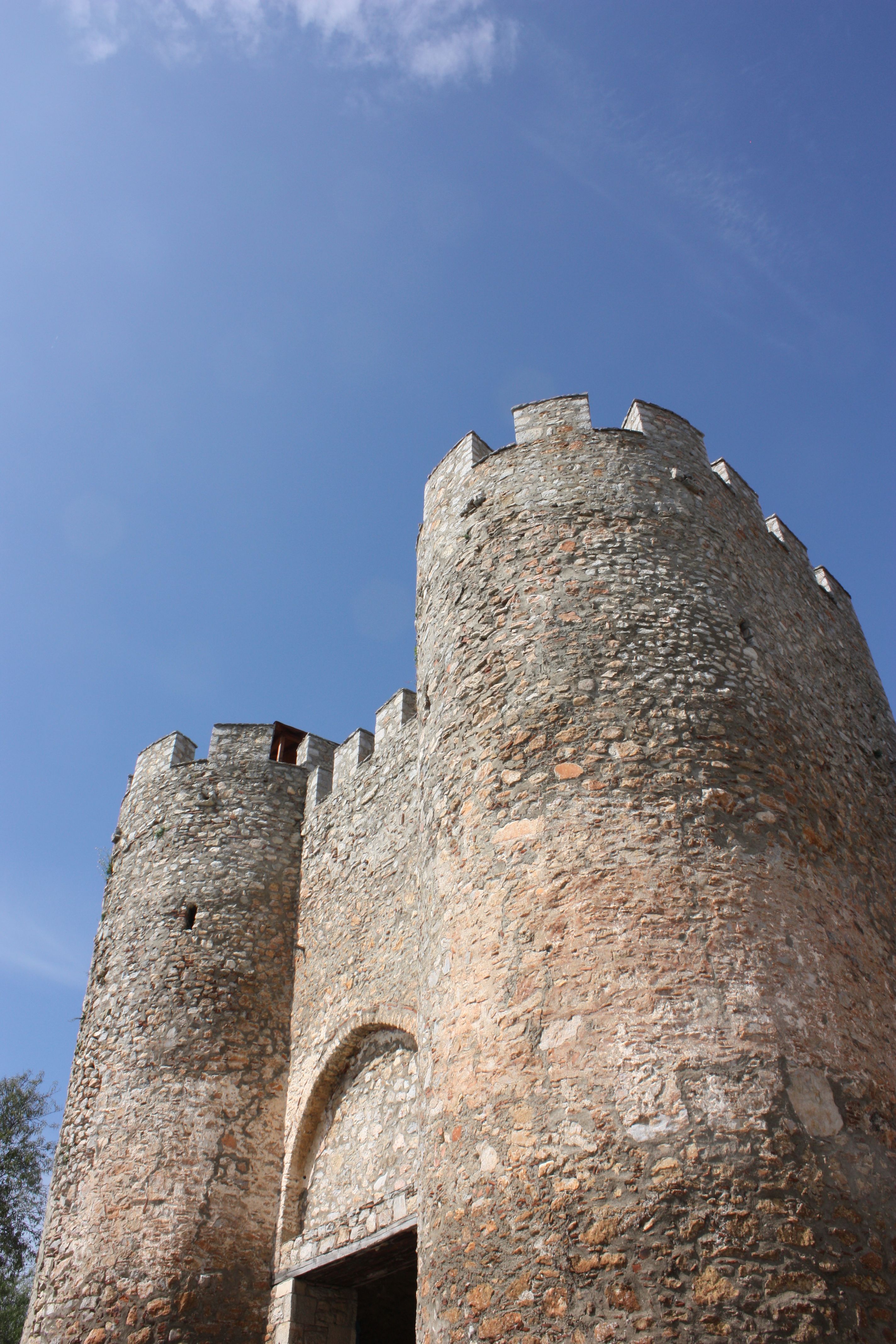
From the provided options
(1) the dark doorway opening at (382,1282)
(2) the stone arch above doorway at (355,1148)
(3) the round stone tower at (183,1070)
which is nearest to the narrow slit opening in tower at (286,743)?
(3) the round stone tower at (183,1070)

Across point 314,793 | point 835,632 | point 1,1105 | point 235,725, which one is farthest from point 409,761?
point 1,1105

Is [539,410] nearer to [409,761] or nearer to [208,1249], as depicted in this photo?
[409,761]

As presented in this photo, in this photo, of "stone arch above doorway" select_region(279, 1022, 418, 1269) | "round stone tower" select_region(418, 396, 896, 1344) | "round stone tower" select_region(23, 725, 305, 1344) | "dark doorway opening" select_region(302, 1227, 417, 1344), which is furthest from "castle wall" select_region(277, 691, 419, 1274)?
"round stone tower" select_region(418, 396, 896, 1344)

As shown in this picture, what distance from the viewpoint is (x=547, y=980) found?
5.16 m

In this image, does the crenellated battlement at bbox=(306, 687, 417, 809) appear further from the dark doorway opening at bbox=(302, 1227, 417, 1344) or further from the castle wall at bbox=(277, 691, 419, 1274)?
the dark doorway opening at bbox=(302, 1227, 417, 1344)

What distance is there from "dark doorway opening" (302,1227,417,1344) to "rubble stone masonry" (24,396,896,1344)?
0.56ft

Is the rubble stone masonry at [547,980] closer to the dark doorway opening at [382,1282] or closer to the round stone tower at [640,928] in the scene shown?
the round stone tower at [640,928]

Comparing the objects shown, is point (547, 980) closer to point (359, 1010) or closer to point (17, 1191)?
point (359, 1010)

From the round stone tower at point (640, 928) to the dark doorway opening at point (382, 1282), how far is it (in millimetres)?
2772

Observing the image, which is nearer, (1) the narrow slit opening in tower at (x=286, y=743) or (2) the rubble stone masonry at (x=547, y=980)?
(2) the rubble stone masonry at (x=547, y=980)

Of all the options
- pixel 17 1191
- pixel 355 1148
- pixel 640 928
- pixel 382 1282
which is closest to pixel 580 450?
pixel 640 928

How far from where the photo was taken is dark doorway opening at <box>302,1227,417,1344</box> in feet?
25.2

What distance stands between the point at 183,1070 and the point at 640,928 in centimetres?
626

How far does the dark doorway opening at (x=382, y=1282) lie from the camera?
7.67m
